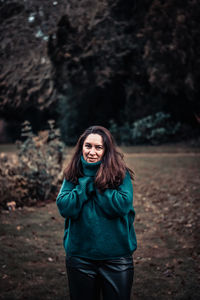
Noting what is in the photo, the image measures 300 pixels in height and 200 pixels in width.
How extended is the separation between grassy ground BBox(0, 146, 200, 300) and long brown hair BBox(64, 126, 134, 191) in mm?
1762

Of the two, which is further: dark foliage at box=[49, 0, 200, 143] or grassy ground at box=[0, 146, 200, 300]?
dark foliage at box=[49, 0, 200, 143]

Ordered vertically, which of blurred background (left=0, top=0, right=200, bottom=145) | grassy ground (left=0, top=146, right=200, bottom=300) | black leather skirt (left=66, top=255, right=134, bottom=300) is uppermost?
blurred background (left=0, top=0, right=200, bottom=145)

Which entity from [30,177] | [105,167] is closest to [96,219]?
[105,167]

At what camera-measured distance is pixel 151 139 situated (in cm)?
1422


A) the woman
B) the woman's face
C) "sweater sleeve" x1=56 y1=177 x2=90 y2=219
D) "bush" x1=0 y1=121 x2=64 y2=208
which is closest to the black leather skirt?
the woman

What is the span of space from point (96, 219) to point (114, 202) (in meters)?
0.16

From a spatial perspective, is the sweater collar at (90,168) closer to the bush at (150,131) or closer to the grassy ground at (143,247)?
the grassy ground at (143,247)

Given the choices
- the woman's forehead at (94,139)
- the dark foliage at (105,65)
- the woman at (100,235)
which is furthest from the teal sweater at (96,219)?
the dark foliage at (105,65)

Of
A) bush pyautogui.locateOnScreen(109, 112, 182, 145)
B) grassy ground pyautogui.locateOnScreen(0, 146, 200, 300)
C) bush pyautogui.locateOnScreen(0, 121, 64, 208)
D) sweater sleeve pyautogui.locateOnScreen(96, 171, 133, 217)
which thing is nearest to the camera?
sweater sleeve pyautogui.locateOnScreen(96, 171, 133, 217)

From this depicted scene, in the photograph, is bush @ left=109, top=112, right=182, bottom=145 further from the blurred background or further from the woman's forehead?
the woman's forehead

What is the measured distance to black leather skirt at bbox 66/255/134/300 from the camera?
188 cm

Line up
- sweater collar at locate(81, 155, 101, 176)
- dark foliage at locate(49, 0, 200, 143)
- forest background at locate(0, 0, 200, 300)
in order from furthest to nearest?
dark foliage at locate(49, 0, 200, 143), forest background at locate(0, 0, 200, 300), sweater collar at locate(81, 155, 101, 176)

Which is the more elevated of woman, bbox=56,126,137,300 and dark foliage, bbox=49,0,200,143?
dark foliage, bbox=49,0,200,143

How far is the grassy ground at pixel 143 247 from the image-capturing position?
3.32 meters
